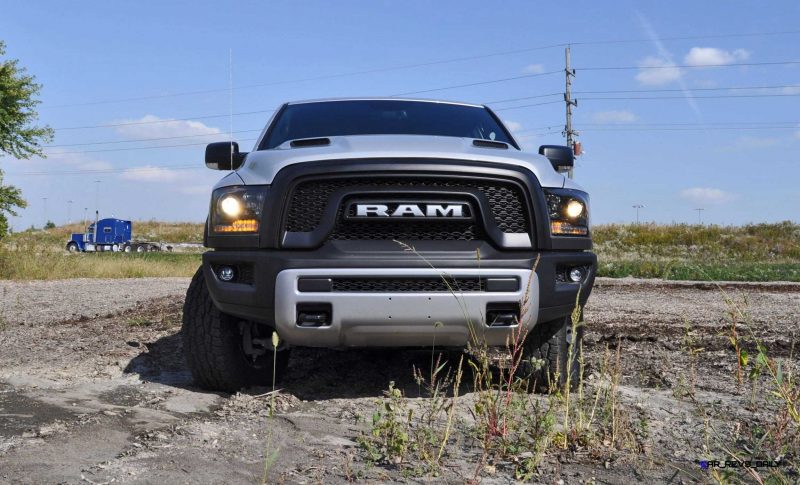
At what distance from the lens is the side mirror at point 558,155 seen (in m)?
4.66

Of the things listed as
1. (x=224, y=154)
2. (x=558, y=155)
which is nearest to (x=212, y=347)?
(x=224, y=154)

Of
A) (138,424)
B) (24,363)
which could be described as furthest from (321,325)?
(24,363)

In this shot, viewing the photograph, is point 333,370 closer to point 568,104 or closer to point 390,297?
point 390,297

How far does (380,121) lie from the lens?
5.05 metres

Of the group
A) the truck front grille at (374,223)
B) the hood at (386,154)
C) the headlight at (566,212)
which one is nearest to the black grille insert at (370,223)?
the truck front grille at (374,223)

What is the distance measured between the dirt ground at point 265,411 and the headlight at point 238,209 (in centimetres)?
94

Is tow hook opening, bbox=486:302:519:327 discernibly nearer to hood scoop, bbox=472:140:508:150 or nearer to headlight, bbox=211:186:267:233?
hood scoop, bbox=472:140:508:150

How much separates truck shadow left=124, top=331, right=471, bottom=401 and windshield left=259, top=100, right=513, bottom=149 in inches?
63.4

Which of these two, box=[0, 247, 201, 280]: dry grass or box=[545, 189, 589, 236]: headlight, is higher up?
box=[545, 189, 589, 236]: headlight

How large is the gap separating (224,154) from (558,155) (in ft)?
7.41

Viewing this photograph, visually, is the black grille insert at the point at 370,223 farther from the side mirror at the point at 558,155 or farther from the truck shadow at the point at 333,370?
the side mirror at the point at 558,155

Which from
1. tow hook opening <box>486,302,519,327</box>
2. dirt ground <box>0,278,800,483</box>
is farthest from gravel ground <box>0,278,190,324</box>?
tow hook opening <box>486,302,519,327</box>

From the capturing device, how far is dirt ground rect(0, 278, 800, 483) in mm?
2693

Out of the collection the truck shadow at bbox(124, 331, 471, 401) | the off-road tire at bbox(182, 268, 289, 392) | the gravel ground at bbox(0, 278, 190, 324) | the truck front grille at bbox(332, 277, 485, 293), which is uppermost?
the truck front grille at bbox(332, 277, 485, 293)
